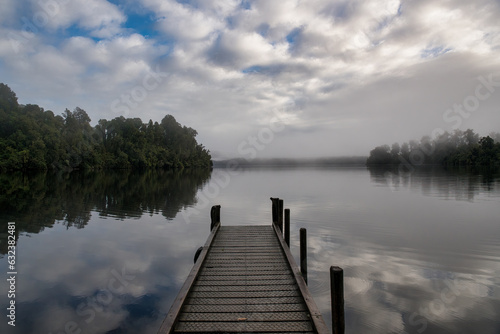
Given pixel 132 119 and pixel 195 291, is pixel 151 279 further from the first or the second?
pixel 132 119

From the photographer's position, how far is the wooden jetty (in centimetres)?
548

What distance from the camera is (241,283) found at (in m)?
7.57

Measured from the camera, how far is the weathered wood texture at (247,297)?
5488 millimetres

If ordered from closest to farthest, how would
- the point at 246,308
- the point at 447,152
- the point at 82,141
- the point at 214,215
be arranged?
the point at 246,308
the point at 214,215
the point at 82,141
the point at 447,152

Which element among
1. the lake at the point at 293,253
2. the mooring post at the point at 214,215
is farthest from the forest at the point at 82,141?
the mooring post at the point at 214,215

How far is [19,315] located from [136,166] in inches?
4358

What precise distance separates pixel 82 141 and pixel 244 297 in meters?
92.3

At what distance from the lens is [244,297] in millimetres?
6750

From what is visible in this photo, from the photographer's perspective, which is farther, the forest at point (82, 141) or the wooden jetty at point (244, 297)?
the forest at point (82, 141)

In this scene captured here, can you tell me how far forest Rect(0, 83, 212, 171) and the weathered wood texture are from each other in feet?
255

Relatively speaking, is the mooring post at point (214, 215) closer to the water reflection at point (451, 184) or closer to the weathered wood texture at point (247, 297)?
the weathered wood texture at point (247, 297)

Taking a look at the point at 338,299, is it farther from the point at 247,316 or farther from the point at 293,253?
the point at 293,253

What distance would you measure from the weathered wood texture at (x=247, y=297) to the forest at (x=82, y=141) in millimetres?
77787

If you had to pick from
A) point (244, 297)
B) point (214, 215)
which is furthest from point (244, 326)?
point (214, 215)
